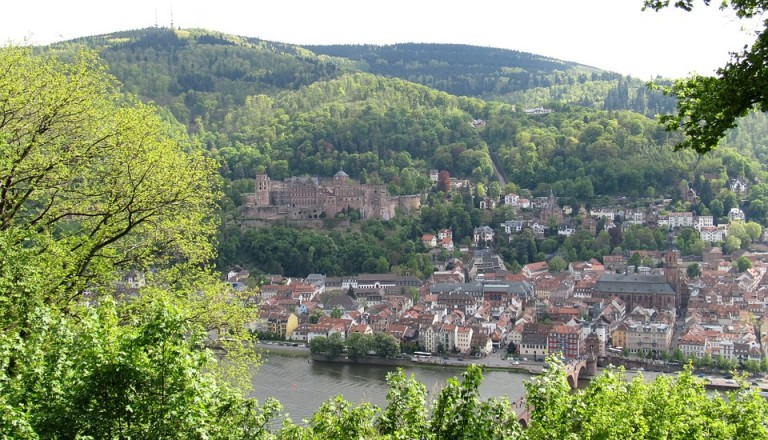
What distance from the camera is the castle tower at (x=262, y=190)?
37.7 m

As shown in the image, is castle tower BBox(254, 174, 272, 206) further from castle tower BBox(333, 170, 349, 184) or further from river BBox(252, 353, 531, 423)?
river BBox(252, 353, 531, 423)

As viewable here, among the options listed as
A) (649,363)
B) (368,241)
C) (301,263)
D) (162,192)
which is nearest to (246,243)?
(301,263)

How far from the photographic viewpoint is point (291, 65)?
6500cm

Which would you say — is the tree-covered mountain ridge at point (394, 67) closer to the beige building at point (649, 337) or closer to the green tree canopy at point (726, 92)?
the beige building at point (649, 337)

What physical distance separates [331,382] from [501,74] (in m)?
68.6

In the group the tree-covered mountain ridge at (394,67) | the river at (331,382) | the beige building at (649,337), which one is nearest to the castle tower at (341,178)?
the river at (331,382)

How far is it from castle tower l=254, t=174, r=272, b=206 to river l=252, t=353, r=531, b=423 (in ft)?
54.2

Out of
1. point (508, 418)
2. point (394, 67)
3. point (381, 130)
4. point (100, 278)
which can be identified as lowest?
point (508, 418)

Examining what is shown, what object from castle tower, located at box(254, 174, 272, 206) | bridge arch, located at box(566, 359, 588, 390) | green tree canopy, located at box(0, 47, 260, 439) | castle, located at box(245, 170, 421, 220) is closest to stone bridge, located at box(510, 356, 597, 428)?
bridge arch, located at box(566, 359, 588, 390)

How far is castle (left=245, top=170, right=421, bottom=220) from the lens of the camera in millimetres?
36688

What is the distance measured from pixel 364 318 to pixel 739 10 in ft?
73.4

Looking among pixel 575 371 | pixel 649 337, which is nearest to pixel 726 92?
pixel 575 371

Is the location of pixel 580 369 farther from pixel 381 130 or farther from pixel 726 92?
pixel 381 130

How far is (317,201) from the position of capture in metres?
37.6
